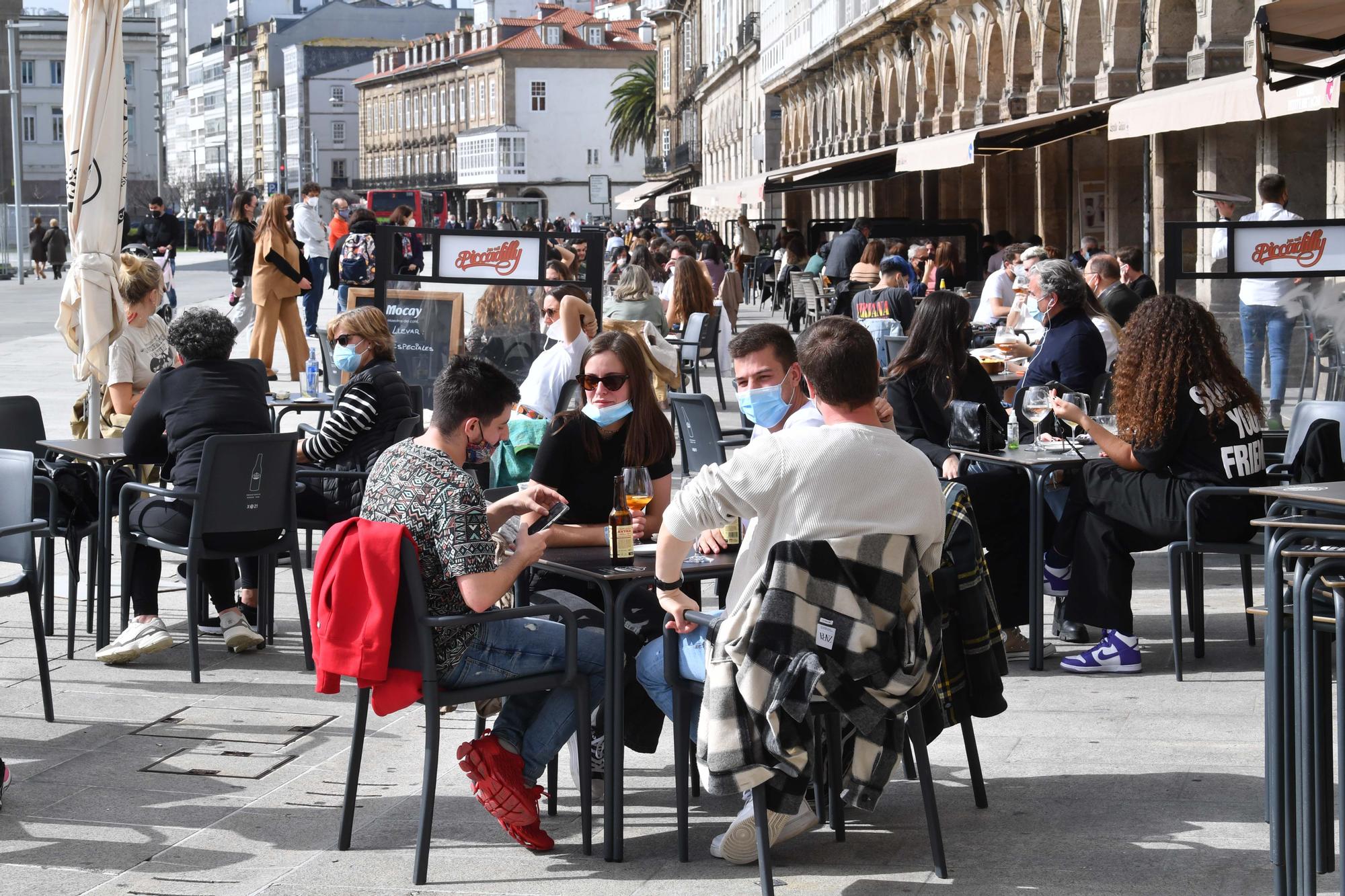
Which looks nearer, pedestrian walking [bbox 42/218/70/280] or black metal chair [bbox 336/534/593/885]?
black metal chair [bbox 336/534/593/885]

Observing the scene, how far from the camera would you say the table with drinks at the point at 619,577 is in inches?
191

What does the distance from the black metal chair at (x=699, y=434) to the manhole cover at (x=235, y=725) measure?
2432 mm

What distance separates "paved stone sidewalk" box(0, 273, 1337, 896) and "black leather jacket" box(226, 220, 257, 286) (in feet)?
37.2

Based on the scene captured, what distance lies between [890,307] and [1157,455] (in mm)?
7132

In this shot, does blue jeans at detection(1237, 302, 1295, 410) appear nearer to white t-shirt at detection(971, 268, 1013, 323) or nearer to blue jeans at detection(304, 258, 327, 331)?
white t-shirt at detection(971, 268, 1013, 323)

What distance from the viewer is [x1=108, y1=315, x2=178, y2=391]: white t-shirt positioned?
872 centimetres

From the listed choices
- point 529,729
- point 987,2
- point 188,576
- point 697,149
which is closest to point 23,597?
point 188,576

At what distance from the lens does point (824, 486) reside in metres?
4.31

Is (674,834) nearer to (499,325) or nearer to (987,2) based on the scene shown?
(499,325)

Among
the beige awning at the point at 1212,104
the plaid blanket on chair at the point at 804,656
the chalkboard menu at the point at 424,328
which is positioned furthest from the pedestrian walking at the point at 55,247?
the plaid blanket on chair at the point at 804,656

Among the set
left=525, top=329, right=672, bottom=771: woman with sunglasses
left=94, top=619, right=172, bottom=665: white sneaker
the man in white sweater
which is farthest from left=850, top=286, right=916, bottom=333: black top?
the man in white sweater

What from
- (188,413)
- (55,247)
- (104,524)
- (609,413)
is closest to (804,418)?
(609,413)

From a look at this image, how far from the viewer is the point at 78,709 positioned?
6.43 meters

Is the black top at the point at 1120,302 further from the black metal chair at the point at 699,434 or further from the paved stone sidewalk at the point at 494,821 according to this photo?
the paved stone sidewalk at the point at 494,821
